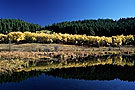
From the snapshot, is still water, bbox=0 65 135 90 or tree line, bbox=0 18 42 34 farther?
tree line, bbox=0 18 42 34

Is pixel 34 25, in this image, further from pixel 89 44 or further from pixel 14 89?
pixel 14 89

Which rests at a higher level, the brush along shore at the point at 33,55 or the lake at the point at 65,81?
the brush along shore at the point at 33,55

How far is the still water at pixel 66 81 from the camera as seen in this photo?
27.8 m

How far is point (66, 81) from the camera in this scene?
31984 millimetres

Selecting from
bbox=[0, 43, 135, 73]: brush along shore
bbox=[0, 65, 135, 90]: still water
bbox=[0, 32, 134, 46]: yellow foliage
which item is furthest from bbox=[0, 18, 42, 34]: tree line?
bbox=[0, 65, 135, 90]: still water

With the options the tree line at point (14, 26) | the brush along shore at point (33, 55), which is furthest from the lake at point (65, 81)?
the tree line at point (14, 26)

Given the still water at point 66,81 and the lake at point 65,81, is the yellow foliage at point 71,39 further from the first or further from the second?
the still water at point 66,81

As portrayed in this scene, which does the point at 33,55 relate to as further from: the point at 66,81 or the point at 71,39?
the point at 71,39

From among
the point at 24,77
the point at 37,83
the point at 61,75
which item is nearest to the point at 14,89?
the point at 37,83

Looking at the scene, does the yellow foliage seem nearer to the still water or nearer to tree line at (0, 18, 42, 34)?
tree line at (0, 18, 42, 34)

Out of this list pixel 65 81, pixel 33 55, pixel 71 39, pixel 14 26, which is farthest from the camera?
pixel 14 26

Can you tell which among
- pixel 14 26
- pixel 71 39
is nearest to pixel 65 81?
pixel 71 39

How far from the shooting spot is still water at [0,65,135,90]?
27.8m

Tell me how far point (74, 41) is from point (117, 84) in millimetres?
94299
